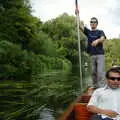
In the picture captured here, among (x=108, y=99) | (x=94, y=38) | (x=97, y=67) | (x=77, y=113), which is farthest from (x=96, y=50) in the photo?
(x=108, y=99)

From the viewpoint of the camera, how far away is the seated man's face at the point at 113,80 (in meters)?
5.27

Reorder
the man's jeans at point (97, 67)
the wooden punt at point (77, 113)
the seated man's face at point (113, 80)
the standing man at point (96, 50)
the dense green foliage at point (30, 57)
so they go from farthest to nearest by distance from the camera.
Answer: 1. the dense green foliage at point (30, 57)
2. the man's jeans at point (97, 67)
3. the standing man at point (96, 50)
4. the wooden punt at point (77, 113)
5. the seated man's face at point (113, 80)

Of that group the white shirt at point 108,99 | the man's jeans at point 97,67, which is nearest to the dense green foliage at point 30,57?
the man's jeans at point 97,67

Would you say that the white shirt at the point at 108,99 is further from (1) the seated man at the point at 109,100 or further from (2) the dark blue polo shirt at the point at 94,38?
(2) the dark blue polo shirt at the point at 94,38

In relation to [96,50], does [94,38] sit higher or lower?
higher

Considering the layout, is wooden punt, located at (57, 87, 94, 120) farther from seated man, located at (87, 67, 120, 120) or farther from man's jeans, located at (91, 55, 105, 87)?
man's jeans, located at (91, 55, 105, 87)

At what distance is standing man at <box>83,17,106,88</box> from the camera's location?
396 inches

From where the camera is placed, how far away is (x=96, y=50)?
10.3m

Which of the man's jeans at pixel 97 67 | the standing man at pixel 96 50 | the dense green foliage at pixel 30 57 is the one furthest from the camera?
the dense green foliage at pixel 30 57

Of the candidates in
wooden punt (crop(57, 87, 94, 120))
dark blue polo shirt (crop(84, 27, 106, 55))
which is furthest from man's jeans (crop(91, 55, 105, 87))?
wooden punt (crop(57, 87, 94, 120))

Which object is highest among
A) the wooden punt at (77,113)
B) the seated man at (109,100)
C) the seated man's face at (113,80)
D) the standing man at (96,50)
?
the standing man at (96,50)

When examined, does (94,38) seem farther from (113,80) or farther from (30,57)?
(30,57)

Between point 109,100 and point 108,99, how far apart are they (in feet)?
0.06

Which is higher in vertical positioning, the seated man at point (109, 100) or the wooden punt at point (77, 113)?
the seated man at point (109, 100)
